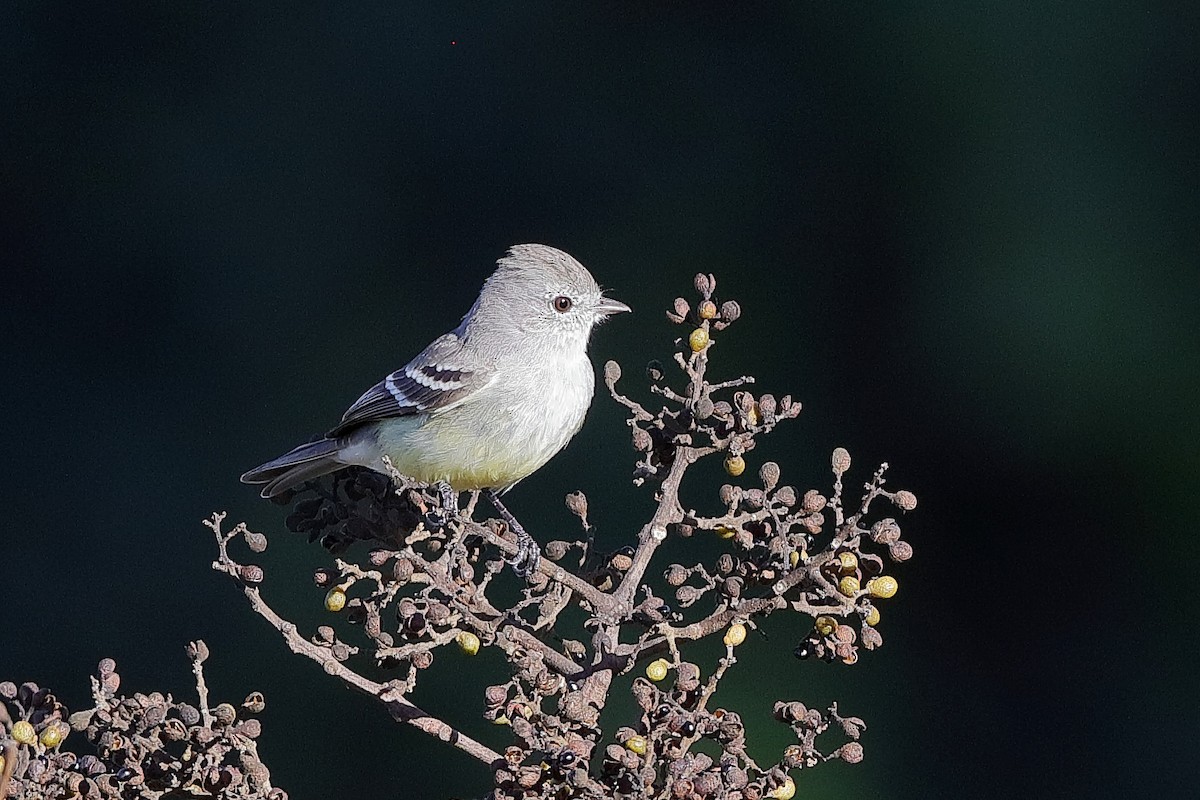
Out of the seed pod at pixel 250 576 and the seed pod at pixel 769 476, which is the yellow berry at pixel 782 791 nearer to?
the seed pod at pixel 769 476

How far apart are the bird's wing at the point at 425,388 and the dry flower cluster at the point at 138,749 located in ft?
4.15

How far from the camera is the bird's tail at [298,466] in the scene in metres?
2.72

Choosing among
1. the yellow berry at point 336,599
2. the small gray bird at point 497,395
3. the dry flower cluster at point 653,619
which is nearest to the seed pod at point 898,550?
the dry flower cluster at point 653,619

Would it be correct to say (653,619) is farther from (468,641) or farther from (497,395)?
(497,395)

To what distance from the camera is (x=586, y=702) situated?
4.43 ft

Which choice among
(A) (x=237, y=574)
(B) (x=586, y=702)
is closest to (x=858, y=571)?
(B) (x=586, y=702)

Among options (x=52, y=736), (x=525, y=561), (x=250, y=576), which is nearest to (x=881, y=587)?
(x=525, y=561)

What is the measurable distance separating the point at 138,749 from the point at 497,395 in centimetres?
131

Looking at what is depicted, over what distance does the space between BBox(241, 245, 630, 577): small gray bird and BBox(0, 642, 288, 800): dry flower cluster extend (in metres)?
1.10

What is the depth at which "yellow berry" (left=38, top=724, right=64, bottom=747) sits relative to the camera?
1286mm

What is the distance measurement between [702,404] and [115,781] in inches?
28.6

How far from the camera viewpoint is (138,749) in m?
1.33

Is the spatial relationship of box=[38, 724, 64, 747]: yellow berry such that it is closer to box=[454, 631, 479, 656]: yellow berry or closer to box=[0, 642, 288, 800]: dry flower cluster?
box=[0, 642, 288, 800]: dry flower cluster

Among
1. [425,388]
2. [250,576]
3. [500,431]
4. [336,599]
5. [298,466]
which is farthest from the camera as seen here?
[298,466]
